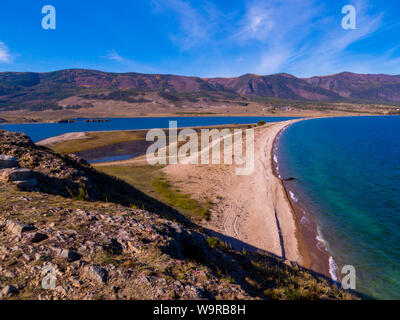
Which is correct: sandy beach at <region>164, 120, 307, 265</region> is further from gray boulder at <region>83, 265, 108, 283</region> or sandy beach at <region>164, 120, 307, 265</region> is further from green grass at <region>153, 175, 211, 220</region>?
gray boulder at <region>83, 265, 108, 283</region>

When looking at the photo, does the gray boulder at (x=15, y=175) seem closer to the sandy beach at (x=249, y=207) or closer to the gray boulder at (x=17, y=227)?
the gray boulder at (x=17, y=227)

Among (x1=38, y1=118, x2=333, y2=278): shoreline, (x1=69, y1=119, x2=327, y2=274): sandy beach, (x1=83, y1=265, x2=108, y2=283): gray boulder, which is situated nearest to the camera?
(x1=83, y1=265, x2=108, y2=283): gray boulder

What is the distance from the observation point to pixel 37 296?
5137 millimetres

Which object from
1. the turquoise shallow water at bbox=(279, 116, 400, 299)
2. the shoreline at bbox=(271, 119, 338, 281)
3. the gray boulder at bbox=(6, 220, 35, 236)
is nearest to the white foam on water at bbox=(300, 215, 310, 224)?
the shoreline at bbox=(271, 119, 338, 281)

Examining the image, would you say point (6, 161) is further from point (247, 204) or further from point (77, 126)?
point (77, 126)

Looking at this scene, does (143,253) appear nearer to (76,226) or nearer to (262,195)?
(76,226)

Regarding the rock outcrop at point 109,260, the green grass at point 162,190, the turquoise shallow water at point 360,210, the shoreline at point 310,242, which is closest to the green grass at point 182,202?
the green grass at point 162,190

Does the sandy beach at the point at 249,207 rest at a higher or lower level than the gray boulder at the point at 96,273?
lower

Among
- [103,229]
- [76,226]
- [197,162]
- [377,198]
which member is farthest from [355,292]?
[197,162]

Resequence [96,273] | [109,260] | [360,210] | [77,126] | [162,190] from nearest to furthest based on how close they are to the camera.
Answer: [96,273], [109,260], [360,210], [162,190], [77,126]

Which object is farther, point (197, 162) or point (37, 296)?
point (197, 162)

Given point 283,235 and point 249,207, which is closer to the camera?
point 283,235

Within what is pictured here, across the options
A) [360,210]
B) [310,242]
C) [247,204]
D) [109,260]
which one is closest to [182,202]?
[247,204]
